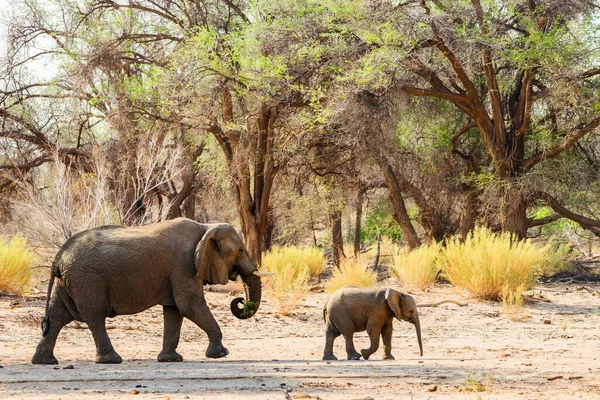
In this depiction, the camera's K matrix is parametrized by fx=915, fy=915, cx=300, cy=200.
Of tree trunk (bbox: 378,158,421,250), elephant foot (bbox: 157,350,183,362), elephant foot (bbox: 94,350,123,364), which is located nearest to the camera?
elephant foot (bbox: 94,350,123,364)

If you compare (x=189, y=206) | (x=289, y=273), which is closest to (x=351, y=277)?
(x=289, y=273)

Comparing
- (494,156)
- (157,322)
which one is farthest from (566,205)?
(157,322)

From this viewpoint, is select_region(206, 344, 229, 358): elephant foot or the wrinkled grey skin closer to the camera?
the wrinkled grey skin

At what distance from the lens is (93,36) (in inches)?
923

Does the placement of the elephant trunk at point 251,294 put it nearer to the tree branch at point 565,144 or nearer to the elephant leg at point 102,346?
the elephant leg at point 102,346

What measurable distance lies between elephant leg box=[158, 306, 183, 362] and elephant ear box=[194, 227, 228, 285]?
21.1 inches

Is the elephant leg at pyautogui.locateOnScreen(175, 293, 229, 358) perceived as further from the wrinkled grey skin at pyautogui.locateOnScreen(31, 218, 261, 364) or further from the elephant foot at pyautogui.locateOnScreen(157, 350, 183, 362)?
the elephant foot at pyautogui.locateOnScreen(157, 350, 183, 362)

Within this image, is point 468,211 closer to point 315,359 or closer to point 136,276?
point 315,359

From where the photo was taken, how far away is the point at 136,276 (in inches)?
400

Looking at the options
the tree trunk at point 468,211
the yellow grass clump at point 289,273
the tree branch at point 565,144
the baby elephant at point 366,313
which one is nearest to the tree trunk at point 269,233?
the yellow grass clump at point 289,273

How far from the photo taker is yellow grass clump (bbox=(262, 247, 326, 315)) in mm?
16391

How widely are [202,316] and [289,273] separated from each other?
839 cm

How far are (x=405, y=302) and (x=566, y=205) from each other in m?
13.4

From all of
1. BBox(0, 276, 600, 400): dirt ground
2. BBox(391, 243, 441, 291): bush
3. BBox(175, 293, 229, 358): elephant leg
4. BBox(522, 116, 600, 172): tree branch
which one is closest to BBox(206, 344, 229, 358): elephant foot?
BBox(175, 293, 229, 358): elephant leg
